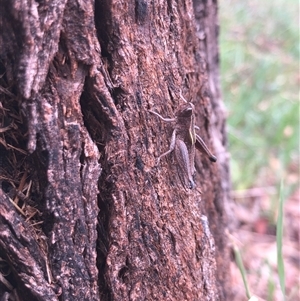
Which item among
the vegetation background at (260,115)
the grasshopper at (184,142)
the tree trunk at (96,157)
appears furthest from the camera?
the vegetation background at (260,115)

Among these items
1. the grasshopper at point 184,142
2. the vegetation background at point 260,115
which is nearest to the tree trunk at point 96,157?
the grasshopper at point 184,142

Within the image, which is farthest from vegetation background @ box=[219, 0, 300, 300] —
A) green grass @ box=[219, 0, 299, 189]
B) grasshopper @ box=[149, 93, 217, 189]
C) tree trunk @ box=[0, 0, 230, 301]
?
tree trunk @ box=[0, 0, 230, 301]

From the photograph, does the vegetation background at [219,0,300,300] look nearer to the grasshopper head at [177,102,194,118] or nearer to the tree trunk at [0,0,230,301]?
the grasshopper head at [177,102,194,118]

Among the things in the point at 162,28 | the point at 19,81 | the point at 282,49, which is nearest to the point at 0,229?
the point at 19,81

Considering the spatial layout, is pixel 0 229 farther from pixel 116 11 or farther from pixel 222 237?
pixel 222 237

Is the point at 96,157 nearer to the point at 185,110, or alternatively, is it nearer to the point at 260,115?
the point at 185,110

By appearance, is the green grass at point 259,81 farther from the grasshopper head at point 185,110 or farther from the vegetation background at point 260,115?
the grasshopper head at point 185,110

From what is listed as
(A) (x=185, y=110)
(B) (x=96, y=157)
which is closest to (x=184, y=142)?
(A) (x=185, y=110)
